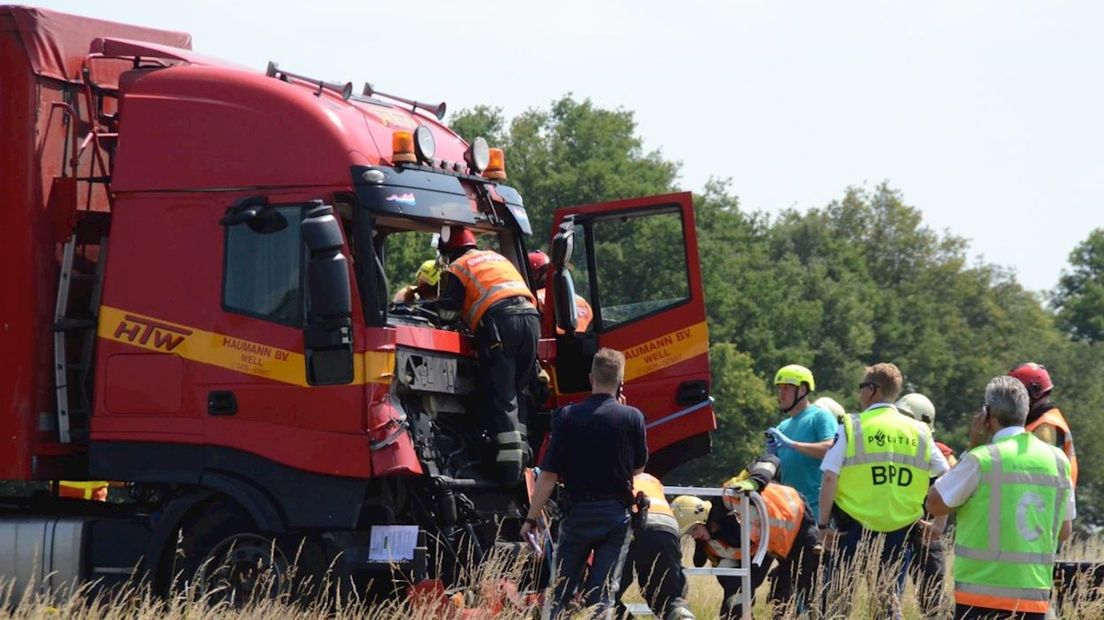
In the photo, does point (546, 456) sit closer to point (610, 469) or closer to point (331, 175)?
point (610, 469)

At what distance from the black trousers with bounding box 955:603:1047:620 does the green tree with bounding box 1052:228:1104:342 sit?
234 feet

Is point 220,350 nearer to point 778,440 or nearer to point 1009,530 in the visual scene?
point 778,440

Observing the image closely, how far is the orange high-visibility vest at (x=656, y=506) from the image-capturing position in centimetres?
879

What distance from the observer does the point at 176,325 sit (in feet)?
30.2

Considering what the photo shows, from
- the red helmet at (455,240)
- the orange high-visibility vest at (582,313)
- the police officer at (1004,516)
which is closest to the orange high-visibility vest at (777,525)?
the orange high-visibility vest at (582,313)

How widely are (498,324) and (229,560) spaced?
2.01 metres

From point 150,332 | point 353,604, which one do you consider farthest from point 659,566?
point 150,332

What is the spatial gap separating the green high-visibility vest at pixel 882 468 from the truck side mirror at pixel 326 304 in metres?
2.79

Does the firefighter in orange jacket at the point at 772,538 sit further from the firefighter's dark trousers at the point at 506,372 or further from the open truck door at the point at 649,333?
the firefighter's dark trousers at the point at 506,372

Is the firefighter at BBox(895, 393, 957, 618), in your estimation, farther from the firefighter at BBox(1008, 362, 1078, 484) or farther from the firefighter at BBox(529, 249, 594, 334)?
the firefighter at BBox(529, 249, 594, 334)

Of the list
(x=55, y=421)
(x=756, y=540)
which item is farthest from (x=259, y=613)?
(x=756, y=540)

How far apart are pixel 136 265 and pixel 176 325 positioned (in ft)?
1.38

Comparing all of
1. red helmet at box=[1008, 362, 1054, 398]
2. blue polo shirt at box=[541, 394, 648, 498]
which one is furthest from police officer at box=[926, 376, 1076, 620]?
red helmet at box=[1008, 362, 1054, 398]

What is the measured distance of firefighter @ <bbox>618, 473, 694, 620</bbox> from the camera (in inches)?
346
